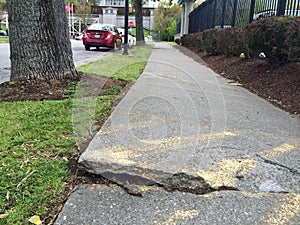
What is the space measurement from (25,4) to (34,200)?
311 centimetres

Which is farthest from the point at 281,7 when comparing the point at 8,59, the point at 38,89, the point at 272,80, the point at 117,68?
the point at 8,59

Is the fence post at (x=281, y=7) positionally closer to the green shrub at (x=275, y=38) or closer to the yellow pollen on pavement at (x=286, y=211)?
the green shrub at (x=275, y=38)

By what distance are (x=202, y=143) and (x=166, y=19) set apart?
46412 millimetres

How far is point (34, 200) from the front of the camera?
164 cm

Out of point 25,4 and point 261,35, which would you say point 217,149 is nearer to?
point 25,4

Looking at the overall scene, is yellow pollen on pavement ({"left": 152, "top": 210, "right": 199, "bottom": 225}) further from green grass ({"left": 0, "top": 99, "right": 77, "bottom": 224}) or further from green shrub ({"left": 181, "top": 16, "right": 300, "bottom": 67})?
green shrub ({"left": 181, "top": 16, "right": 300, "bottom": 67})

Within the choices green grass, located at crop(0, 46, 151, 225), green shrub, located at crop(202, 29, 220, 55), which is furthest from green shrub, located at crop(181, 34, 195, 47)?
green grass, located at crop(0, 46, 151, 225)

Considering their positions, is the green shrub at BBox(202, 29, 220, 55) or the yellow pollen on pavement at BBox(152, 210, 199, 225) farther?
the green shrub at BBox(202, 29, 220, 55)

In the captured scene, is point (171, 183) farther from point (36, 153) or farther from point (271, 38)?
point (271, 38)

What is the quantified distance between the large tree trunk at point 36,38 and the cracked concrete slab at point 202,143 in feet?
4.18

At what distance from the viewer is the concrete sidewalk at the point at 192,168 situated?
1.61 meters

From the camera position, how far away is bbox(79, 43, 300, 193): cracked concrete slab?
1.98 m

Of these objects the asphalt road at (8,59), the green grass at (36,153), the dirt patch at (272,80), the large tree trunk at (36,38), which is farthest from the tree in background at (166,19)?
the green grass at (36,153)

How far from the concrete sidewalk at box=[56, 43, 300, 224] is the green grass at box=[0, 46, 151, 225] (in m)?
0.15
